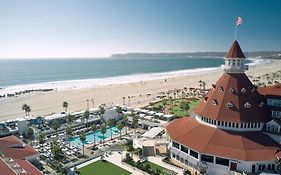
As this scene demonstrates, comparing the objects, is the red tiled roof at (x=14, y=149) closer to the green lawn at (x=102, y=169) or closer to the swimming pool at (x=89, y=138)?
the green lawn at (x=102, y=169)

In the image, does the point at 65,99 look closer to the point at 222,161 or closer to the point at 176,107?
the point at 176,107

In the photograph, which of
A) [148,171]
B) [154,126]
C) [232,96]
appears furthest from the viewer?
[154,126]

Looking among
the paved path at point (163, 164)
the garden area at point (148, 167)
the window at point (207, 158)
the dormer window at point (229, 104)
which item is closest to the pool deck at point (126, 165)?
the paved path at point (163, 164)

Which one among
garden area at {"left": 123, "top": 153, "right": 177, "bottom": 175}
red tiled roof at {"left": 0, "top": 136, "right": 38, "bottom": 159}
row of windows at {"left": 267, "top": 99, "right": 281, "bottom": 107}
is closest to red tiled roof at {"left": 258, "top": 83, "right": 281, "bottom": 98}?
row of windows at {"left": 267, "top": 99, "right": 281, "bottom": 107}

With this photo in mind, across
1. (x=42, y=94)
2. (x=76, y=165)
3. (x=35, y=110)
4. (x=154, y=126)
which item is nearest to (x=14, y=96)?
(x=42, y=94)

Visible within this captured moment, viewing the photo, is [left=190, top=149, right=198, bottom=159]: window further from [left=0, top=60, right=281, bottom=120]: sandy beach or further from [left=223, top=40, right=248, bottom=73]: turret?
[left=0, top=60, right=281, bottom=120]: sandy beach

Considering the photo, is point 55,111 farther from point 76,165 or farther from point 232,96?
point 232,96
